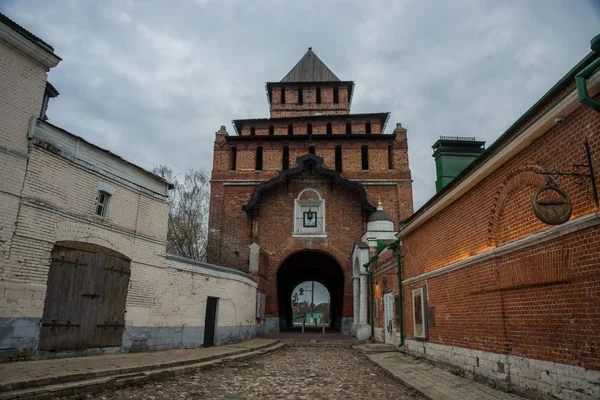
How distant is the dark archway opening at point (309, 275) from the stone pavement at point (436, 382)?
14.1m

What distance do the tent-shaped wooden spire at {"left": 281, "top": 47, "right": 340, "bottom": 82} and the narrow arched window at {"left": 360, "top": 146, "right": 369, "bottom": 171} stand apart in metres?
7.69

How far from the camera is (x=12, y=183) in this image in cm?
851

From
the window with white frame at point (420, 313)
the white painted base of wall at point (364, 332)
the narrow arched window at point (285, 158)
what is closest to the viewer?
the window with white frame at point (420, 313)

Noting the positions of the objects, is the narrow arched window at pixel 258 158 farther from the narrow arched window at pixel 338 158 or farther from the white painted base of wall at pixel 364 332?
the white painted base of wall at pixel 364 332

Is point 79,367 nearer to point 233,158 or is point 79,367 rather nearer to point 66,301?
point 66,301

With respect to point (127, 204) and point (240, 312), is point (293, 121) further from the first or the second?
point (127, 204)

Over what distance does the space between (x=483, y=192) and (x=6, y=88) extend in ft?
32.9

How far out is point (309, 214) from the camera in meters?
23.8

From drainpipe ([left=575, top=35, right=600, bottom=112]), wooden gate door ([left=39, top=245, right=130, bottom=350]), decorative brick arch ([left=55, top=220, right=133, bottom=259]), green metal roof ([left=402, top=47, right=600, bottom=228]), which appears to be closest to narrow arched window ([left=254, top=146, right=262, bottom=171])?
decorative brick arch ([left=55, top=220, right=133, bottom=259])

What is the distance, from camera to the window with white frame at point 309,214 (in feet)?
76.9

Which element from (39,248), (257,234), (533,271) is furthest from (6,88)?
(257,234)

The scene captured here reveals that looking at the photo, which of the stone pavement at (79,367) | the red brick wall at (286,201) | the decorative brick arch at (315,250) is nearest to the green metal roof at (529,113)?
the stone pavement at (79,367)

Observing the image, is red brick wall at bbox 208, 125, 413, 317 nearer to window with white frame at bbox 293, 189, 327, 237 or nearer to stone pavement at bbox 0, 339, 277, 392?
window with white frame at bbox 293, 189, 327, 237

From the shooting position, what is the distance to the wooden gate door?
362 inches
